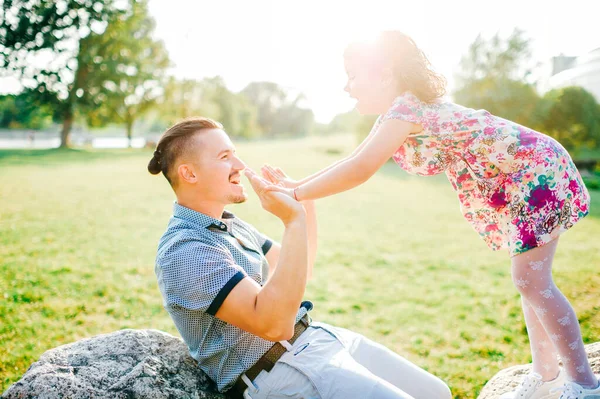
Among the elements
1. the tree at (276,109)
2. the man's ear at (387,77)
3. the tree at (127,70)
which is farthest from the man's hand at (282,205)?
the tree at (276,109)

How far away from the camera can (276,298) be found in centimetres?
192

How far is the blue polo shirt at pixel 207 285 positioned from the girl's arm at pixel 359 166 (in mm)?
554

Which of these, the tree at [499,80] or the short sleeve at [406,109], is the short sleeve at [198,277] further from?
the tree at [499,80]

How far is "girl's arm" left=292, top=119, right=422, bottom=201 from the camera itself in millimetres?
2541

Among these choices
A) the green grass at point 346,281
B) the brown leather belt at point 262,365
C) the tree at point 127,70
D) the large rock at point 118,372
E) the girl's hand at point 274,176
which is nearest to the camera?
the large rock at point 118,372

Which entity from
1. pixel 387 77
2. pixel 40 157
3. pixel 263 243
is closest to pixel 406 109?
pixel 387 77

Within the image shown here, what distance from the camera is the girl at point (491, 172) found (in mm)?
2523

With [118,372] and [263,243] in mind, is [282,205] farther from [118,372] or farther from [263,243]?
[118,372]

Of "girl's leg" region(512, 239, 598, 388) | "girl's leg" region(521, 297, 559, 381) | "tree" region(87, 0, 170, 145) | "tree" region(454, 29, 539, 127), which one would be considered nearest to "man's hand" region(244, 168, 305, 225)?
"girl's leg" region(512, 239, 598, 388)

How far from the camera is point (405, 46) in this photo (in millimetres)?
2859

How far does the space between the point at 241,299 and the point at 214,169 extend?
899 mm

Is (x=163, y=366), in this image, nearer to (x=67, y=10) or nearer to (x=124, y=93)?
(x=67, y=10)

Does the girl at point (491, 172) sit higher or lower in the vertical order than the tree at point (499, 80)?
lower

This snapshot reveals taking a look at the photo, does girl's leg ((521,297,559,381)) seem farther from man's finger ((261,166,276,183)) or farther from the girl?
man's finger ((261,166,276,183))
